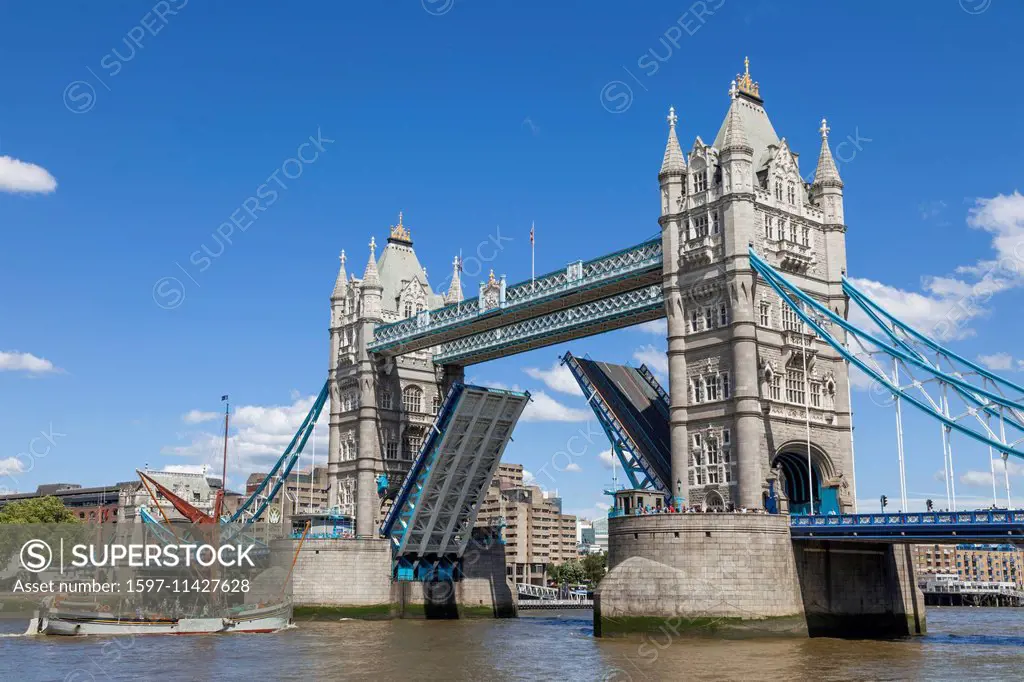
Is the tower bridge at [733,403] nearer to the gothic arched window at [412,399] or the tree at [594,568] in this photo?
the gothic arched window at [412,399]

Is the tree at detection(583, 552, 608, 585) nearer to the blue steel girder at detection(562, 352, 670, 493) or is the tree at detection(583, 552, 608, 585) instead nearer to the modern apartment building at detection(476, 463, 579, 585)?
the modern apartment building at detection(476, 463, 579, 585)

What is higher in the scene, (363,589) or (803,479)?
(803,479)

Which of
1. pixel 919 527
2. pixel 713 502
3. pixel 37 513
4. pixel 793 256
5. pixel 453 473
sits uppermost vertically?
pixel 793 256

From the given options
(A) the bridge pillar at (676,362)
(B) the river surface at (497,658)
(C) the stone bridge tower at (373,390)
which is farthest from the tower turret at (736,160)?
(C) the stone bridge tower at (373,390)

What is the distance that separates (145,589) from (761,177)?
137ft

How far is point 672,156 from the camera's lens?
57.4m

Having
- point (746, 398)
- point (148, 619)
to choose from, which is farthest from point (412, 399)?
point (746, 398)

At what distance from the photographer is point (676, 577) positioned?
1852 inches

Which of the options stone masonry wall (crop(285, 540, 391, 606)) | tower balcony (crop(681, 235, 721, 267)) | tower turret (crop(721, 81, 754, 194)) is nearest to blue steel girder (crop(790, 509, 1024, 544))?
tower balcony (crop(681, 235, 721, 267))

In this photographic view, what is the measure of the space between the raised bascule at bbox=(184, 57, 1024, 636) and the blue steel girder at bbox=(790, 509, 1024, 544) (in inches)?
3.2

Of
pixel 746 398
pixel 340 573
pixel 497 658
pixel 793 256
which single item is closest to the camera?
pixel 497 658

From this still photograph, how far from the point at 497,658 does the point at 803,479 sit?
20476mm

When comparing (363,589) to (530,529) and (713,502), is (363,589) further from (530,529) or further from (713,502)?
(530,529)

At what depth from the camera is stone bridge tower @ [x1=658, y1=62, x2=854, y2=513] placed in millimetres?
52594
